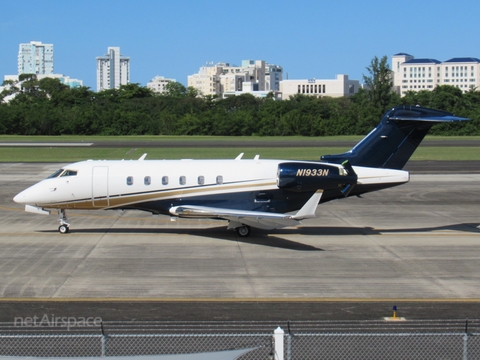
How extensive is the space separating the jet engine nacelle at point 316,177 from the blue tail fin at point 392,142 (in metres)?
1.51

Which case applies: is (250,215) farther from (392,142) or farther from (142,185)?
(392,142)

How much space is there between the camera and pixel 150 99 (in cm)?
13812

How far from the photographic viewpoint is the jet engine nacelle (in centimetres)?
2267

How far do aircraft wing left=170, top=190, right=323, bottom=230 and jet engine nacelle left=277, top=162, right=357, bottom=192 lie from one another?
165 cm

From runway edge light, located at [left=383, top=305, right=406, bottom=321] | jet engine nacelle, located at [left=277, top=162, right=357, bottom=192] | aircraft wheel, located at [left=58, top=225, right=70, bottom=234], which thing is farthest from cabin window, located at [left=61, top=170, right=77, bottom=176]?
runway edge light, located at [left=383, top=305, right=406, bottom=321]

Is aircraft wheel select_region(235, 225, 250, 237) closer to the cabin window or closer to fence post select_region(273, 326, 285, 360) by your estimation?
the cabin window

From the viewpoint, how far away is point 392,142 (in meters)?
24.3

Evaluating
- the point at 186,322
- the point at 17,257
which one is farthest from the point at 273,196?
the point at 186,322

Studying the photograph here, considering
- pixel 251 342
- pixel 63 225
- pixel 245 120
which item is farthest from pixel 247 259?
pixel 245 120

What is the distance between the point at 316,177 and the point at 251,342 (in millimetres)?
11911

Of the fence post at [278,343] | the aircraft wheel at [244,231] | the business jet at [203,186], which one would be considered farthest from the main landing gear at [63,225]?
the fence post at [278,343]

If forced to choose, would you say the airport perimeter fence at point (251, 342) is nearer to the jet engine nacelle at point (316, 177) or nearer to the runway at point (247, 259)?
the runway at point (247, 259)

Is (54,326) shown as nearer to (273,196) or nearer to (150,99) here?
(273,196)

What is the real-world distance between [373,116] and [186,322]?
91.2 meters
